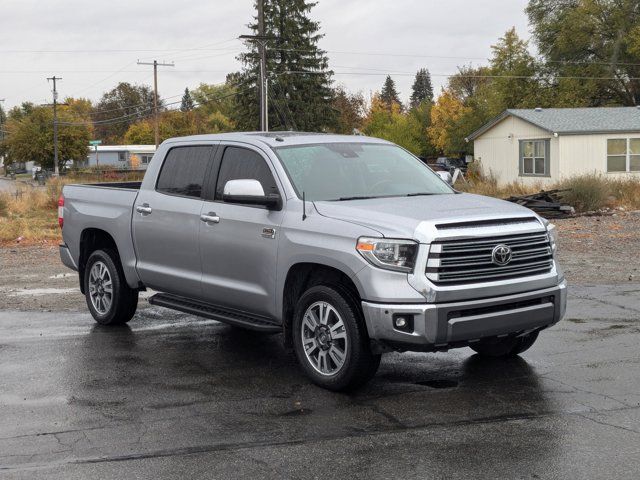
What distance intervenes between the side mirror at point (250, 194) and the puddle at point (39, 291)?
5.70 metres

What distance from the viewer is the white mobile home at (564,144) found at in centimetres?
3619

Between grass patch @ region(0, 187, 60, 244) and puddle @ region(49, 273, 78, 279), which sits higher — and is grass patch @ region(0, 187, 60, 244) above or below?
above

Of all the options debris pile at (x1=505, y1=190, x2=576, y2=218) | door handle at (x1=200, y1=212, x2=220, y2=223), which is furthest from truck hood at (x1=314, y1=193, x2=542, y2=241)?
debris pile at (x1=505, y1=190, x2=576, y2=218)

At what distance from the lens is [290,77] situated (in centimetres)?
6762

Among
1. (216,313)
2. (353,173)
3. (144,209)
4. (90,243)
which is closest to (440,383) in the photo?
(353,173)

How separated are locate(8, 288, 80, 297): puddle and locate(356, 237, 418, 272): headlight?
6.94 m

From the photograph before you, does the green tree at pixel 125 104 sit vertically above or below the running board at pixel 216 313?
above

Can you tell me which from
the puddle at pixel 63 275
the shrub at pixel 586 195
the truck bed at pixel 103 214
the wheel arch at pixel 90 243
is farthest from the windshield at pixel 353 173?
the shrub at pixel 586 195

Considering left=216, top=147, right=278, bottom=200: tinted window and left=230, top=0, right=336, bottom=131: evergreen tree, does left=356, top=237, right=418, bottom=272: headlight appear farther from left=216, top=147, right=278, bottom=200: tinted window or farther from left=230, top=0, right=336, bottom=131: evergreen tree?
left=230, top=0, right=336, bottom=131: evergreen tree

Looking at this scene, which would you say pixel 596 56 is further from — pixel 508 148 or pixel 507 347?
pixel 507 347

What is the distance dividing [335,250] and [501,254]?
120 cm

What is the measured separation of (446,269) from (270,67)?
64.0 m

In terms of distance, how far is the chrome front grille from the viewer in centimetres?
616

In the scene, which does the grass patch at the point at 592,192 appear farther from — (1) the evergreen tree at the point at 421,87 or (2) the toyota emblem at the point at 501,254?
(1) the evergreen tree at the point at 421,87
